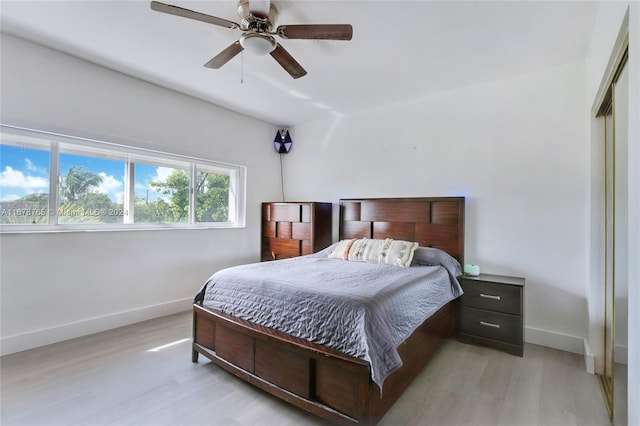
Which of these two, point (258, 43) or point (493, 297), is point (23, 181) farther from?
point (493, 297)

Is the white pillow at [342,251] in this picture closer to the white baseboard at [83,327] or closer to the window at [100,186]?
the window at [100,186]

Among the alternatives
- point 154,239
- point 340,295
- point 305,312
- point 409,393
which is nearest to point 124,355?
point 154,239

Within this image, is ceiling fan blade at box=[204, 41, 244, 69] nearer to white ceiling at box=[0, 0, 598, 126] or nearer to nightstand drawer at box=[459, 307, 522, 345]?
white ceiling at box=[0, 0, 598, 126]

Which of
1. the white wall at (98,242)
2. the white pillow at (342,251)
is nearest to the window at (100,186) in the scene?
the white wall at (98,242)

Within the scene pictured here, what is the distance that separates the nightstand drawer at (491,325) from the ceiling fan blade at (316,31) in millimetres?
2606

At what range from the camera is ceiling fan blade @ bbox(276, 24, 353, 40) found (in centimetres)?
185

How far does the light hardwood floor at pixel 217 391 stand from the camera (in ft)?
5.78

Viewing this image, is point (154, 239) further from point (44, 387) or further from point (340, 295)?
point (340, 295)

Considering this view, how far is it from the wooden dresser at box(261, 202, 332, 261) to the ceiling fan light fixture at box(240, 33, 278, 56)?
2.24m

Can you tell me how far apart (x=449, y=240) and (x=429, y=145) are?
115 cm

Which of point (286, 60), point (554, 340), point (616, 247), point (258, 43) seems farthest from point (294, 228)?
point (616, 247)

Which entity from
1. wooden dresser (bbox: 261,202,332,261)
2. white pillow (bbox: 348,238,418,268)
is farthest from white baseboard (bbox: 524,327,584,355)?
wooden dresser (bbox: 261,202,332,261)

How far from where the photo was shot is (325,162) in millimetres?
4484

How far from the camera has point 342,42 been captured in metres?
2.46
